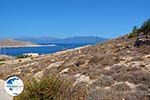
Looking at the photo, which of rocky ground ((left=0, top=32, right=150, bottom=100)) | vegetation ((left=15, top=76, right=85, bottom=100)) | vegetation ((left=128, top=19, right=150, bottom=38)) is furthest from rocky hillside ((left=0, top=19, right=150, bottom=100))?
vegetation ((left=128, top=19, right=150, bottom=38))

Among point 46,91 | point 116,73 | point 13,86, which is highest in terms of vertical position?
point 13,86

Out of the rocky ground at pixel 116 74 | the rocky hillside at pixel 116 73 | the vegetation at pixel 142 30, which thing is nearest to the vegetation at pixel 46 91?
the rocky ground at pixel 116 74

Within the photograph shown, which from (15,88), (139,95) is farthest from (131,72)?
(15,88)

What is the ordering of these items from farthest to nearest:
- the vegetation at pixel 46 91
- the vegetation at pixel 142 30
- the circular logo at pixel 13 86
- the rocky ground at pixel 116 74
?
the vegetation at pixel 142 30, the rocky ground at pixel 116 74, the vegetation at pixel 46 91, the circular logo at pixel 13 86

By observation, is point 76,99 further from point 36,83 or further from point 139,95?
point 139,95

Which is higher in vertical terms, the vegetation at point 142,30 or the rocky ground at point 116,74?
the vegetation at point 142,30

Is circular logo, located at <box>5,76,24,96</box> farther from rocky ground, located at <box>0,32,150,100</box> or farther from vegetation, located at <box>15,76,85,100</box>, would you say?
rocky ground, located at <box>0,32,150,100</box>

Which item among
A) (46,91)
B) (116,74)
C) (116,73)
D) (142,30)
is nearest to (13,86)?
(46,91)

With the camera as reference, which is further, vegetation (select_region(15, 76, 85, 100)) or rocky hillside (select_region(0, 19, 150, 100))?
rocky hillside (select_region(0, 19, 150, 100))

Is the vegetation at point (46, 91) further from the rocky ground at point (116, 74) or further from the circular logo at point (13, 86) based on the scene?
the circular logo at point (13, 86)

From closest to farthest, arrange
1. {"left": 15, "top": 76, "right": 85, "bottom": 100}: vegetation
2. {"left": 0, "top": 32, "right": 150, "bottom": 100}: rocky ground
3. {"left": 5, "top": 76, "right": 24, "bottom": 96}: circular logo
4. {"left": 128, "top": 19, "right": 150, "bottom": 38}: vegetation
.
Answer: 1. {"left": 5, "top": 76, "right": 24, "bottom": 96}: circular logo
2. {"left": 15, "top": 76, "right": 85, "bottom": 100}: vegetation
3. {"left": 0, "top": 32, "right": 150, "bottom": 100}: rocky ground
4. {"left": 128, "top": 19, "right": 150, "bottom": 38}: vegetation

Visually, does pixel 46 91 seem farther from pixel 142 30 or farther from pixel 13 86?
pixel 142 30

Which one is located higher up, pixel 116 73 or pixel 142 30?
pixel 142 30

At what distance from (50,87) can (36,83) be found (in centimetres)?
45
